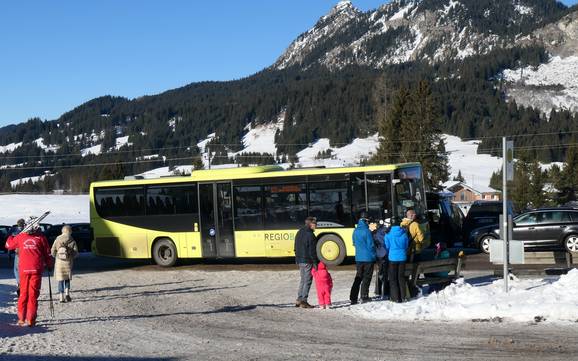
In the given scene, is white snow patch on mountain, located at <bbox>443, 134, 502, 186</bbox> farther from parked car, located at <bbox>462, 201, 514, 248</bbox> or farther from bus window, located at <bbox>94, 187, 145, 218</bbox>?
bus window, located at <bbox>94, 187, 145, 218</bbox>

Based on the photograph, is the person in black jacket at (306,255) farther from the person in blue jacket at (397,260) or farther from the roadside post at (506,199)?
the roadside post at (506,199)

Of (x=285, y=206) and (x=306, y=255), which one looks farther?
(x=285, y=206)

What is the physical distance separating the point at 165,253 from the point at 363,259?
11.7 meters

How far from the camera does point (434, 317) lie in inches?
486

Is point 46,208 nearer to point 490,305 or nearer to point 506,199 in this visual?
point 506,199

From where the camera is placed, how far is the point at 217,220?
23.9 meters

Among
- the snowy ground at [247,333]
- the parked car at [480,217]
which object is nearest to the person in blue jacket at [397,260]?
the snowy ground at [247,333]

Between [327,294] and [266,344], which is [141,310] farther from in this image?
[266,344]

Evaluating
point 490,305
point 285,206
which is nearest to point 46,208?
point 285,206

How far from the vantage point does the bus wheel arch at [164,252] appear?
24469 millimetres

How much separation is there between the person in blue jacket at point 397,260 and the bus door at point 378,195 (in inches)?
304

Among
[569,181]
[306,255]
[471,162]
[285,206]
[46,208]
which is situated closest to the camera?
[306,255]

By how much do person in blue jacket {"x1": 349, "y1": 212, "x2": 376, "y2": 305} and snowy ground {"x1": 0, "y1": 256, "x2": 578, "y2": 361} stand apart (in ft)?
1.66

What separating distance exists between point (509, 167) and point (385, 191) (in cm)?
792
